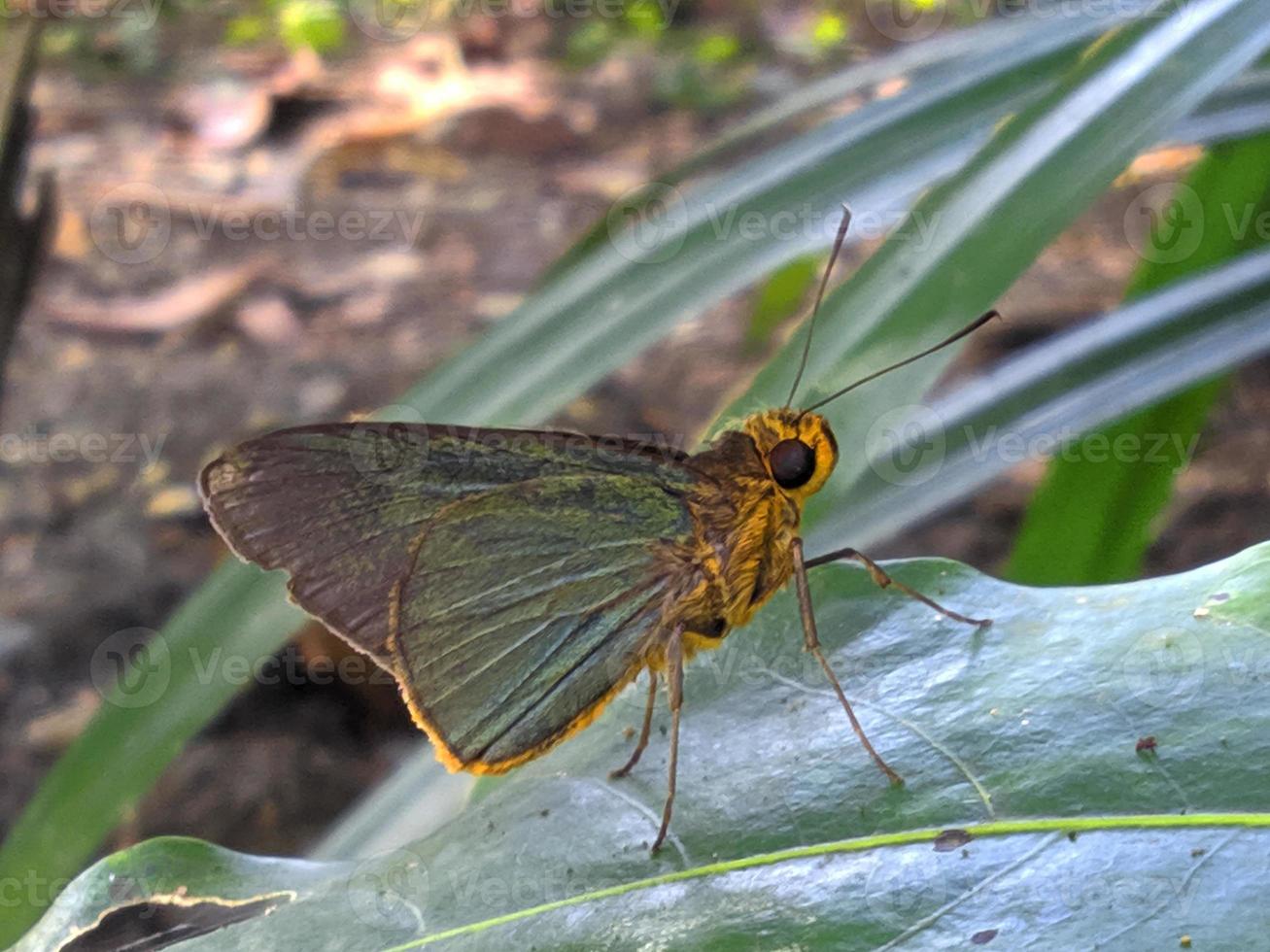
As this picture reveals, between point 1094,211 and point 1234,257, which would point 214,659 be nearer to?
point 1234,257

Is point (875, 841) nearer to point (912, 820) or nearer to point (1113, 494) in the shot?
point (912, 820)

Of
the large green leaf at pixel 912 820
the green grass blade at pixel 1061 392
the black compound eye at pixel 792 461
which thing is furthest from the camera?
the green grass blade at pixel 1061 392

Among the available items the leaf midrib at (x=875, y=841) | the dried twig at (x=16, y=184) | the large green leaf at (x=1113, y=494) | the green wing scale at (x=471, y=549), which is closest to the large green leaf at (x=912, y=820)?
the leaf midrib at (x=875, y=841)

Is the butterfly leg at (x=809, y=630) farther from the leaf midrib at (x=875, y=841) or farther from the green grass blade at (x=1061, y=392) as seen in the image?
the green grass blade at (x=1061, y=392)

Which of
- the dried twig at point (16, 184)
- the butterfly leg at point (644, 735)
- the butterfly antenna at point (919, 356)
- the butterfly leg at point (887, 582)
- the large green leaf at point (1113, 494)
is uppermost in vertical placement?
the dried twig at point (16, 184)

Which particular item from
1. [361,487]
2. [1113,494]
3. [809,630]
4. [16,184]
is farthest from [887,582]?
[16,184]

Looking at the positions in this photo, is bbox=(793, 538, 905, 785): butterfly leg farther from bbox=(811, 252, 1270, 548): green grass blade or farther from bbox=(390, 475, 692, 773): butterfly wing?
bbox=(811, 252, 1270, 548): green grass blade

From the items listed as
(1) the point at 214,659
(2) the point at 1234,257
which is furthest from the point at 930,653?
(2) the point at 1234,257
